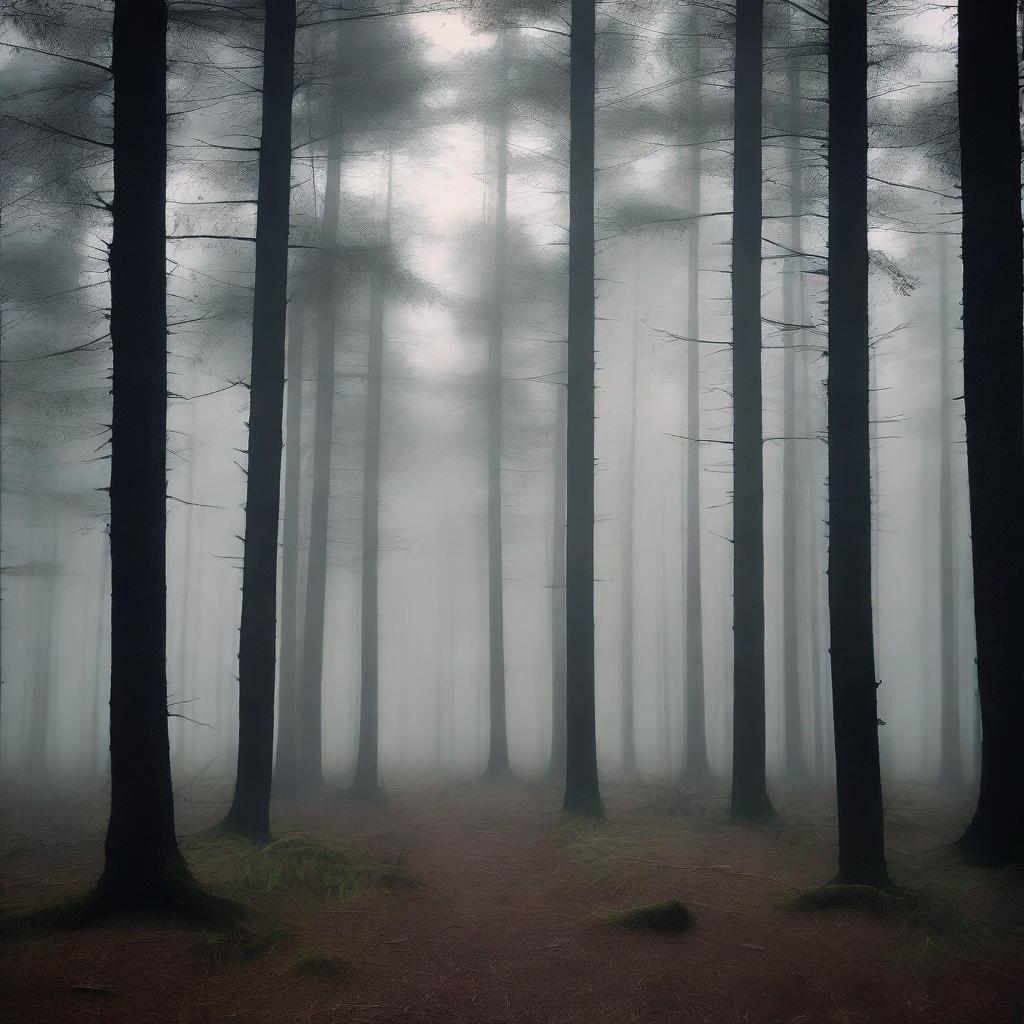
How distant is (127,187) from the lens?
665cm

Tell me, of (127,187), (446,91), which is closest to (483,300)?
(446,91)

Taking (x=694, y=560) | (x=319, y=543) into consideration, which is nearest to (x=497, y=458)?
(x=319, y=543)

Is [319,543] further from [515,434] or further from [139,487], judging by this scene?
[139,487]

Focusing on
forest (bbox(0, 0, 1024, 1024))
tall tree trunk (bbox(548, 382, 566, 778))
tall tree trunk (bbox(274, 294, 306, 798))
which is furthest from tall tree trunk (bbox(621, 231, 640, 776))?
tall tree trunk (bbox(274, 294, 306, 798))

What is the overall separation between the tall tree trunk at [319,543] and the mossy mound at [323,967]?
9026mm

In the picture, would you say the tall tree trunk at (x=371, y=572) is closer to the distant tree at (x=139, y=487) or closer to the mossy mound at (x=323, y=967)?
the distant tree at (x=139, y=487)

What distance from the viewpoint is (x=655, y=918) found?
235 inches

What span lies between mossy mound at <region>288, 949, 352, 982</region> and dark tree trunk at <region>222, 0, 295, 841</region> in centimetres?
345

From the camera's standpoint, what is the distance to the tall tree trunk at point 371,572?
13859mm

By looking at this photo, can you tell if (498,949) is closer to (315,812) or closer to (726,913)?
(726,913)

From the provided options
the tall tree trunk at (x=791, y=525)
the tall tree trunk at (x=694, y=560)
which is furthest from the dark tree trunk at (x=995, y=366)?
the tall tree trunk at (x=791, y=525)

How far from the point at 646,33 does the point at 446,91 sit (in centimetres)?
363

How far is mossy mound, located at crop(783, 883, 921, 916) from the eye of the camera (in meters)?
6.10

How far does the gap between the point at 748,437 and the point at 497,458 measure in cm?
720
